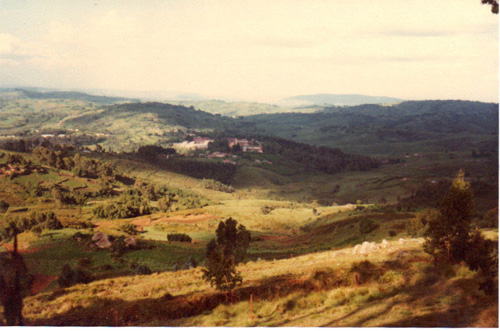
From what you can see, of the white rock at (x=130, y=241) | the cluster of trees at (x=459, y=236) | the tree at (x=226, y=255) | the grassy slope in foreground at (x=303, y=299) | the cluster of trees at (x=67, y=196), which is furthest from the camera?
the cluster of trees at (x=67, y=196)

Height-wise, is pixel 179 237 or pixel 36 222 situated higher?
pixel 36 222

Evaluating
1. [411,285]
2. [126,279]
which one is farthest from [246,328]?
[126,279]

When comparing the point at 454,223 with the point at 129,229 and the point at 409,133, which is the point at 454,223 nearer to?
the point at 129,229

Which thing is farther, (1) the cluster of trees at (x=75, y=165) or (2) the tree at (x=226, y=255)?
(1) the cluster of trees at (x=75, y=165)

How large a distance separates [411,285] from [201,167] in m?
51.9

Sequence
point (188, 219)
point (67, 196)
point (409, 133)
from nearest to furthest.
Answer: point (188, 219) → point (67, 196) → point (409, 133)

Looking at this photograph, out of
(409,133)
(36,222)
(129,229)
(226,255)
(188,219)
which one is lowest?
(129,229)

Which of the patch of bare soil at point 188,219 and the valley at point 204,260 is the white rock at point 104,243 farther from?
the patch of bare soil at point 188,219

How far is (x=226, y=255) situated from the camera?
Answer: 11.5 metres

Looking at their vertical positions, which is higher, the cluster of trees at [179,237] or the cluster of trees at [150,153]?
the cluster of trees at [150,153]

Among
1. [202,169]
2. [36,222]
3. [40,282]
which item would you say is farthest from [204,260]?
[202,169]

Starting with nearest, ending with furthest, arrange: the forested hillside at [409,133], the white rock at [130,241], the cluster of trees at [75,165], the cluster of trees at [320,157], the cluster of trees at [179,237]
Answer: the white rock at [130,241] → the cluster of trees at [179,237] → the cluster of trees at [75,165] → the cluster of trees at [320,157] → the forested hillside at [409,133]

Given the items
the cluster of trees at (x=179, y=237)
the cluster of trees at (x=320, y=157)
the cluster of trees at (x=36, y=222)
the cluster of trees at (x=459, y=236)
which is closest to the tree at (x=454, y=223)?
the cluster of trees at (x=459, y=236)

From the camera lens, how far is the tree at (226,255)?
986 centimetres
